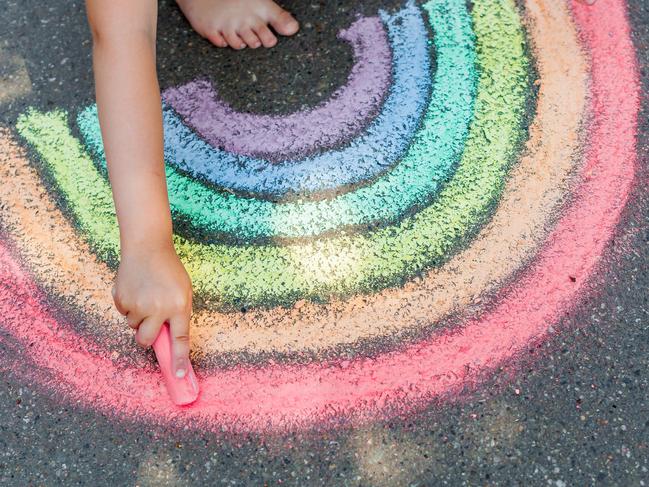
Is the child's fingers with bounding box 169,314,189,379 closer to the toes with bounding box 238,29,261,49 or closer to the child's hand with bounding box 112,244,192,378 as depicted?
the child's hand with bounding box 112,244,192,378

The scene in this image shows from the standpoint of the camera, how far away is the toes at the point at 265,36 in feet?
6.08

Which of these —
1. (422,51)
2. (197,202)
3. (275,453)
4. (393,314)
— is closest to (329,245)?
(393,314)

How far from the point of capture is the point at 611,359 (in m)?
1.42

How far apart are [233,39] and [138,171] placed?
0.58 meters

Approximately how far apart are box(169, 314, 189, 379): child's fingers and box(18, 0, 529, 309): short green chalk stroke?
0.46 ft

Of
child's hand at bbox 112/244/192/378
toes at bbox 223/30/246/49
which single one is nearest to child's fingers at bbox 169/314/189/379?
child's hand at bbox 112/244/192/378

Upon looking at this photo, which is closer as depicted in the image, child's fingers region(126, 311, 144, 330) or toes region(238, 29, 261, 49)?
child's fingers region(126, 311, 144, 330)

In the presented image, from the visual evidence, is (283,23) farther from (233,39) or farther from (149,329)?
(149,329)

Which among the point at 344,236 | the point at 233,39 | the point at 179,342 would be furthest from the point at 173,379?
the point at 233,39

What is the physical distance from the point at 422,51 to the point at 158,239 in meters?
0.78

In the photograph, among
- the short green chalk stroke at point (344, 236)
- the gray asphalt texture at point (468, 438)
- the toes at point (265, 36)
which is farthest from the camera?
the toes at point (265, 36)

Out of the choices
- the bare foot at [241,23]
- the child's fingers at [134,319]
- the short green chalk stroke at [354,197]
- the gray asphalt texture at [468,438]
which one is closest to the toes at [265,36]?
the bare foot at [241,23]

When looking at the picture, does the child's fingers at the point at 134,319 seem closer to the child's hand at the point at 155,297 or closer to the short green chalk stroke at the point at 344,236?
the child's hand at the point at 155,297

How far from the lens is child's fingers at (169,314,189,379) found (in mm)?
1406
